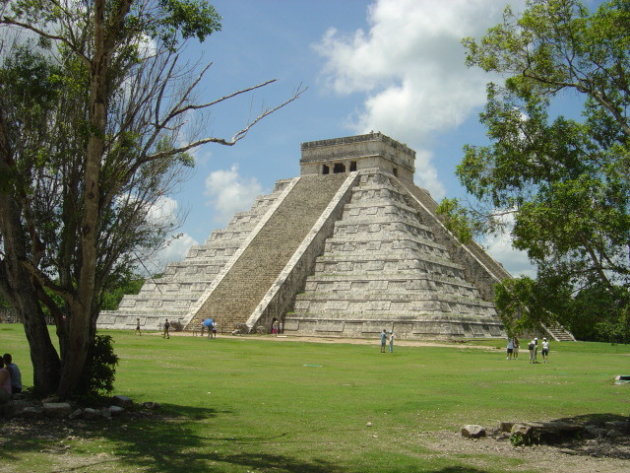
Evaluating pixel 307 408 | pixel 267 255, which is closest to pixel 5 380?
pixel 307 408

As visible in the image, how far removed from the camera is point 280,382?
14.4 m

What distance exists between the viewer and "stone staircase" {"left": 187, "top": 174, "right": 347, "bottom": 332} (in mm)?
31797

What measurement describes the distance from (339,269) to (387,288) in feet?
11.3

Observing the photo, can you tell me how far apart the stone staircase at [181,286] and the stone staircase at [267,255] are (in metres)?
1.44

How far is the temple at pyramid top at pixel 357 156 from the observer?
1644 inches

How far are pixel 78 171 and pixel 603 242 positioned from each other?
7.98 metres

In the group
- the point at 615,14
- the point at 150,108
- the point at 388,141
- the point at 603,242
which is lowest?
the point at 603,242

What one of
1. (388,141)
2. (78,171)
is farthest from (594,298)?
(388,141)

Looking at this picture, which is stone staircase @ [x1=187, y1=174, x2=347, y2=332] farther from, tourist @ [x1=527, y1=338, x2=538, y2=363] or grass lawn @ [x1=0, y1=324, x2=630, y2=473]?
tourist @ [x1=527, y1=338, x2=538, y2=363]

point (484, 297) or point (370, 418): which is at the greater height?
point (484, 297)

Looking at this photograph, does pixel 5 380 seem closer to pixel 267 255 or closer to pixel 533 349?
pixel 533 349

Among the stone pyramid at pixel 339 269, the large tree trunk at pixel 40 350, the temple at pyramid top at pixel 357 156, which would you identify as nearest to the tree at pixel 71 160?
the large tree trunk at pixel 40 350

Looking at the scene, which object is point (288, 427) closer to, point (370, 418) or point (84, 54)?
point (370, 418)

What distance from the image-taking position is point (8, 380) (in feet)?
32.9
